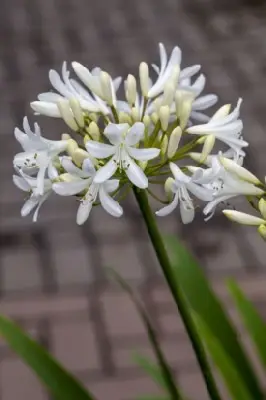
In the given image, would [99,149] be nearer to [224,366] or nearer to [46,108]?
[46,108]

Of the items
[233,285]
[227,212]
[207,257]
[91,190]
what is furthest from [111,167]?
[207,257]

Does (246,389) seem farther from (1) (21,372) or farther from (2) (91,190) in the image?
(1) (21,372)

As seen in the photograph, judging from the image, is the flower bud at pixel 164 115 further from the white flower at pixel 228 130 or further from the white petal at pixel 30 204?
the white petal at pixel 30 204

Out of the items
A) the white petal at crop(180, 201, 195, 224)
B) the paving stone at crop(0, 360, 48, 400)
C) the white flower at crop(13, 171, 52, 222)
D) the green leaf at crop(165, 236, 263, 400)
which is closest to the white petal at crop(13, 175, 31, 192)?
the white flower at crop(13, 171, 52, 222)

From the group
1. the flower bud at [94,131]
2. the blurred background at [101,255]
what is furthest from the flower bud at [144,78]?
the blurred background at [101,255]

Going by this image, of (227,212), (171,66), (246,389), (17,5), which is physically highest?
(171,66)

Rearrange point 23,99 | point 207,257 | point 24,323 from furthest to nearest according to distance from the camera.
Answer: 1. point 23,99
2. point 207,257
3. point 24,323

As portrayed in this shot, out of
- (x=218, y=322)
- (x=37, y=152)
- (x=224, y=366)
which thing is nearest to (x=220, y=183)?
(x=37, y=152)
